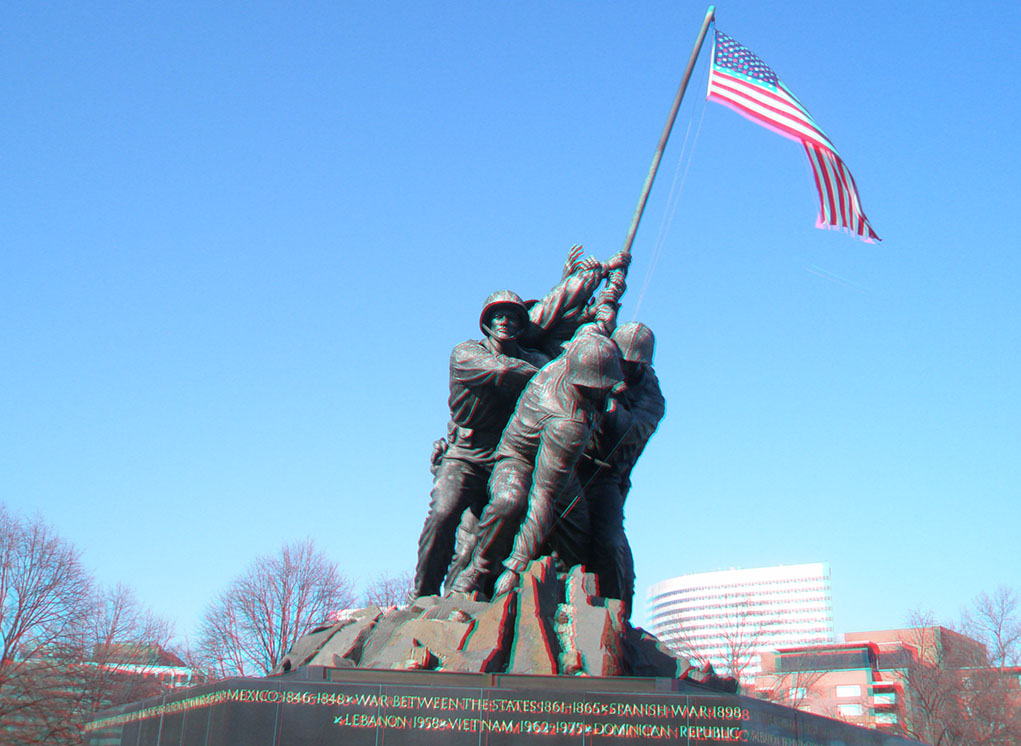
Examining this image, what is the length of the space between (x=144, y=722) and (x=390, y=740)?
112 inches

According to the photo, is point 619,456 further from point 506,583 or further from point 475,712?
point 475,712

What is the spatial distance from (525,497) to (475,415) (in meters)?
1.17

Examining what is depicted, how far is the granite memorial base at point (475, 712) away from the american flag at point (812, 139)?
290 inches

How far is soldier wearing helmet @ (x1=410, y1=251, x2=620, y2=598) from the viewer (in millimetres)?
8828

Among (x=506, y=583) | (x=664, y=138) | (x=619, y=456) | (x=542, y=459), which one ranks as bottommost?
(x=506, y=583)

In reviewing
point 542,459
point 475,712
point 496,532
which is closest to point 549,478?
point 542,459

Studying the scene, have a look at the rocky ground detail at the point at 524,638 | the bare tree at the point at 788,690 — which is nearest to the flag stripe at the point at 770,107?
the rocky ground detail at the point at 524,638

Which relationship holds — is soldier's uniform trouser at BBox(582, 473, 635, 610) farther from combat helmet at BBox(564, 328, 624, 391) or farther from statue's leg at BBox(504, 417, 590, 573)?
combat helmet at BBox(564, 328, 624, 391)

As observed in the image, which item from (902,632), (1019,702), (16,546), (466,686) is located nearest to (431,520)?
(466,686)

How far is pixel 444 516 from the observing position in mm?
8906

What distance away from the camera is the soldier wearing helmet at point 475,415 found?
29.0ft

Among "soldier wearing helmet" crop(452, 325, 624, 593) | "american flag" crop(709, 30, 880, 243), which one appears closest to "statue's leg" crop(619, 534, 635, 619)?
"soldier wearing helmet" crop(452, 325, 624, 593)

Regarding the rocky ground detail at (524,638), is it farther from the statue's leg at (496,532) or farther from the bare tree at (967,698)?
the bare tree at (967,698)

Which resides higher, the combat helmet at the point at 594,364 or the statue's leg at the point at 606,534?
the combat helmet at the point at 594,364
